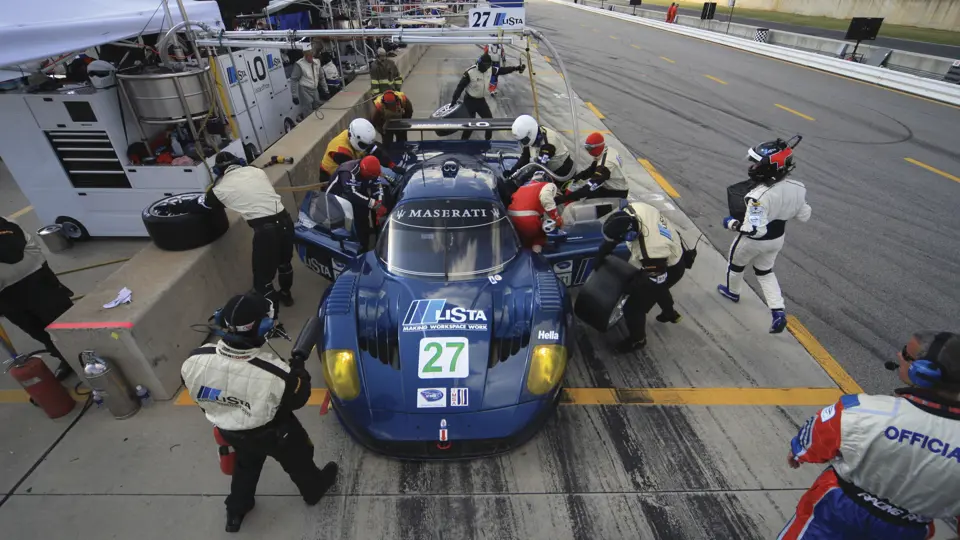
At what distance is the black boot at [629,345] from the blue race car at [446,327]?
2.63 ft

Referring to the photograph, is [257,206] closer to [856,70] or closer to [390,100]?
[390,100]

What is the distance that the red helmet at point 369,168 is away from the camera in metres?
5.11

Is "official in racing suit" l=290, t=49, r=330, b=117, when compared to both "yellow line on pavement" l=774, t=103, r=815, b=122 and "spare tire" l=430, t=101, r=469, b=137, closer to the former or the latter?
"spare tire" l=430, t=101, r=469, b=137

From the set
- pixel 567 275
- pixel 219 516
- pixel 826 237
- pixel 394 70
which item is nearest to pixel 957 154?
pixel 826 237

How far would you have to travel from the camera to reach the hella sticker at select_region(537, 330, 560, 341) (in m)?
3.35

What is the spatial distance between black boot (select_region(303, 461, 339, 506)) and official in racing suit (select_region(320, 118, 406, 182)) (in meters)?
3.90

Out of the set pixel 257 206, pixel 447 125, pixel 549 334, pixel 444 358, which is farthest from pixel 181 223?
pixel 447 125

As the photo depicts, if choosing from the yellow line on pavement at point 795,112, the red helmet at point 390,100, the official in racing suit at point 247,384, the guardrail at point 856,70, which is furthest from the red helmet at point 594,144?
the guardrail at point 856,70

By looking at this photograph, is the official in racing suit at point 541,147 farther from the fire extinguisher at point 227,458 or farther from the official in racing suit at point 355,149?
the fire extinguisher at point 227,458

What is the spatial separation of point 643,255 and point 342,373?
101 inches

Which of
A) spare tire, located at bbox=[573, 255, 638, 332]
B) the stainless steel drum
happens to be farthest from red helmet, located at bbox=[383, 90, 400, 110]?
spare tire, located at bbox=[573, 255, 638, 332]

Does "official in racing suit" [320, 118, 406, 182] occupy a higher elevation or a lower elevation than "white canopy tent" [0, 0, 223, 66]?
lower

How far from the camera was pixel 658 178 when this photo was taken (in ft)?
27.5

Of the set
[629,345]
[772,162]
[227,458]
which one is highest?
[772,162]
